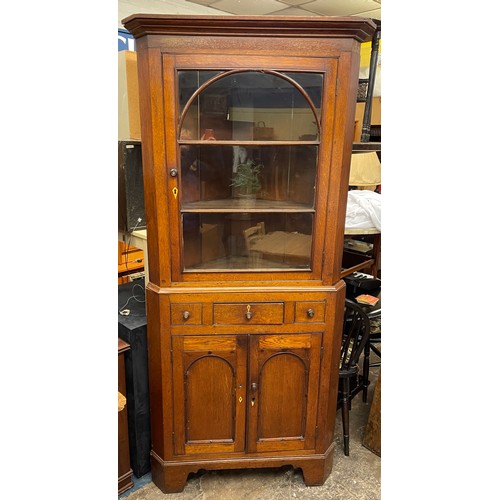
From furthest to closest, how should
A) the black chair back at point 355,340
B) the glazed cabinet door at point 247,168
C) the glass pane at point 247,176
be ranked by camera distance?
the black chair back at point 355,340
the glass pane at point 247,176
the glazed cabinet door at point 247,168

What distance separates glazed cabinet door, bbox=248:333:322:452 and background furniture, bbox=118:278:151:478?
0.45 metres

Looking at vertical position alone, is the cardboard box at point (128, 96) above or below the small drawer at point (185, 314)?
above

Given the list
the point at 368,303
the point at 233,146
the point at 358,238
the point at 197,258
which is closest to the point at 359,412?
the point at 368,303

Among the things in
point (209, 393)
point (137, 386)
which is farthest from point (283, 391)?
point (137, 386)

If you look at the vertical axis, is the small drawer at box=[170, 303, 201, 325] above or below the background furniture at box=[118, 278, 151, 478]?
above

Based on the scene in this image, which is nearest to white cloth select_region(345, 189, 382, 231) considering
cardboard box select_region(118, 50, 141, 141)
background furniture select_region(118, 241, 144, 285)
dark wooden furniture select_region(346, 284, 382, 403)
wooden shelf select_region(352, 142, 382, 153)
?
dark wooden furniture select_region(346, 284, 382, 403)

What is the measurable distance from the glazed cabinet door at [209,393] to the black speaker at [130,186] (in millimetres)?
584

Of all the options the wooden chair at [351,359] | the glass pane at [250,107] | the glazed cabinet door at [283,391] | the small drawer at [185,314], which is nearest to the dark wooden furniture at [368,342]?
the wooden chair at [351,359]

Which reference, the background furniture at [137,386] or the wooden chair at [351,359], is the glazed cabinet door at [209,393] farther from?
the wooden chair at [351,359]

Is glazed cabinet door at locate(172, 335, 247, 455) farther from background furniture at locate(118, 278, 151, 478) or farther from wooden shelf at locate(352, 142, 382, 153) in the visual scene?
wooden shelf at locate(352, 142, 382, 153)

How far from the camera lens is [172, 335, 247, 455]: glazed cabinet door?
5.46ft

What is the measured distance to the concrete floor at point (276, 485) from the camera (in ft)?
5.93

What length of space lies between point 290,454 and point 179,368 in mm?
606

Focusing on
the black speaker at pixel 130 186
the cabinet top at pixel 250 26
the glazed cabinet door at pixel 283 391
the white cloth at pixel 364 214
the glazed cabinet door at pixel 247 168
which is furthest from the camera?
the white cloth at pixel 364 214
